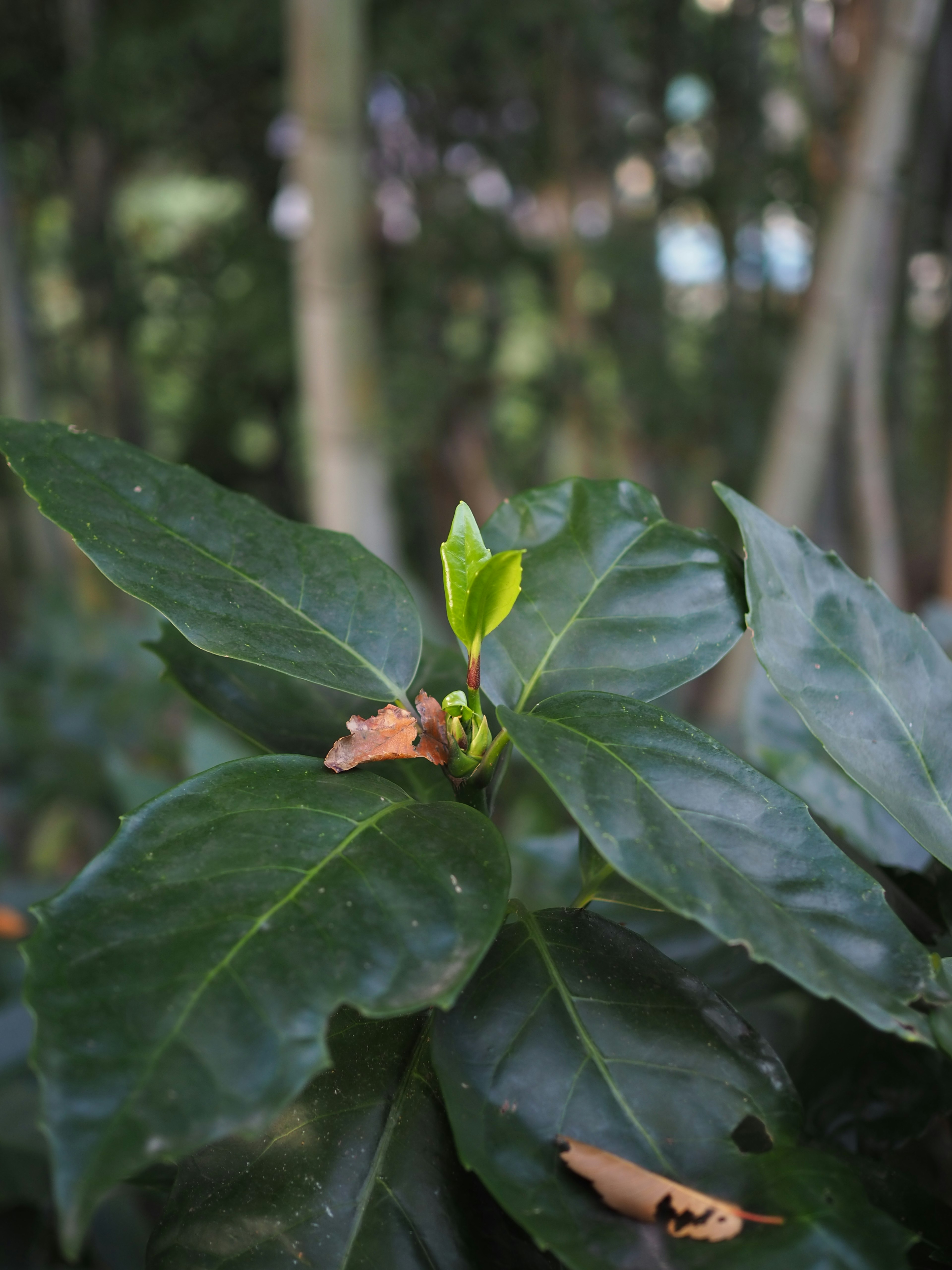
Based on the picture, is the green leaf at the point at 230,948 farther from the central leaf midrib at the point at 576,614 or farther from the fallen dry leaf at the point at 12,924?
the fallen dry leaf at the point at 12,924

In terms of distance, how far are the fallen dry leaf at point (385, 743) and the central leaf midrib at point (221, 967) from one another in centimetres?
4

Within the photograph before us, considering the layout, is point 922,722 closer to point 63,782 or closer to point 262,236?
point 63,782

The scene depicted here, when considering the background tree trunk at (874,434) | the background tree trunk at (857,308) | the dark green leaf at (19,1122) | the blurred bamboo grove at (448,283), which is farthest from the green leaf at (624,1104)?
the background tree trunk at (874,434)

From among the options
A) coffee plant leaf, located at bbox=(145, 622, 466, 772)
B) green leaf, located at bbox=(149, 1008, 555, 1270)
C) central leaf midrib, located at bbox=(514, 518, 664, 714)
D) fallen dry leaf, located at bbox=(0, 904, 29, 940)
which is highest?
central leaf midrib, located at bbox=(514, 518, 664, 714)

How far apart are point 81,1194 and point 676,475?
3.66m

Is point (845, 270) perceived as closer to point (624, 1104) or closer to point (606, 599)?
point (606, 599)

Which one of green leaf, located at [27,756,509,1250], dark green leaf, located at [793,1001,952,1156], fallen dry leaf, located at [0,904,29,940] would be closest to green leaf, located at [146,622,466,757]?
green leaf, located at [27,756,509,1250]

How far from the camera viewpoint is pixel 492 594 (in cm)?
35

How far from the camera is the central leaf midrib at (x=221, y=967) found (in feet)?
0.75

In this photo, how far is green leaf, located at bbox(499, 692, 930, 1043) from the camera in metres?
0.28

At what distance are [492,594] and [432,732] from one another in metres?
0.07

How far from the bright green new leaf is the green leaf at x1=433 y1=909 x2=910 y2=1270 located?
0.38 feet

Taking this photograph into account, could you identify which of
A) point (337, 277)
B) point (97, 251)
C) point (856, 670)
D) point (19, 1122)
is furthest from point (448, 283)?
point (856, 670)

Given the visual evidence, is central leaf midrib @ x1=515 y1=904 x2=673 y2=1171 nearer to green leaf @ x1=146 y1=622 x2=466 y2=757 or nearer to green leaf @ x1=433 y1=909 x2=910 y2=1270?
green leaf @ x1=433 y1=909 x2=910 y2=1270
